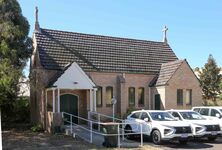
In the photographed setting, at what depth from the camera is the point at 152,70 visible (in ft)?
108

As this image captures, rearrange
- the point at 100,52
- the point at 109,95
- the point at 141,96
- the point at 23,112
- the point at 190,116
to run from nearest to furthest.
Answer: the point at 190,116
the point at 109,95
the point at 100,52
the point at 141,96
the point at 23,112

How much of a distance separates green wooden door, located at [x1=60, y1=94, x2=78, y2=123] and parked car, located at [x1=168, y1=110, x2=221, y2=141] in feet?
27.0

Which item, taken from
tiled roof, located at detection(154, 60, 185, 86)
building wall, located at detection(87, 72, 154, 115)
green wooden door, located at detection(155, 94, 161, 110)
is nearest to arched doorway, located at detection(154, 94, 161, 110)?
green wooden door, located at detection(155, 94, 161, 110)

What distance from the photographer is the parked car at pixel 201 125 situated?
21297mm

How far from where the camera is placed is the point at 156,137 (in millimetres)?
20219

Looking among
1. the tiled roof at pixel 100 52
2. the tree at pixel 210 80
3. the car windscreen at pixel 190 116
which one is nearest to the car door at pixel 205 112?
the car windscreen at pixel 190 116

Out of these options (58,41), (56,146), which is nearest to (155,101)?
(58,41)

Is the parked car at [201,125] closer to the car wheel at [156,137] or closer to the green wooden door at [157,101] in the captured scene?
the car wheel at [156,137]

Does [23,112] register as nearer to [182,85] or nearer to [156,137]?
[182,85]

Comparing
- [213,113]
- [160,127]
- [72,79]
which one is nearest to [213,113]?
[213,113]

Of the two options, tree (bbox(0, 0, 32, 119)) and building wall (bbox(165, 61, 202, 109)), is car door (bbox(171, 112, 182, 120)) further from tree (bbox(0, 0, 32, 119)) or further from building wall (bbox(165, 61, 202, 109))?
tree (bbox(0, 0, 32, 119))

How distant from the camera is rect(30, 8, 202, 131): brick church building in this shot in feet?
88.1

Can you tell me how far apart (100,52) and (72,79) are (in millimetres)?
6073

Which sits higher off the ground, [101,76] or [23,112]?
[101,76]
